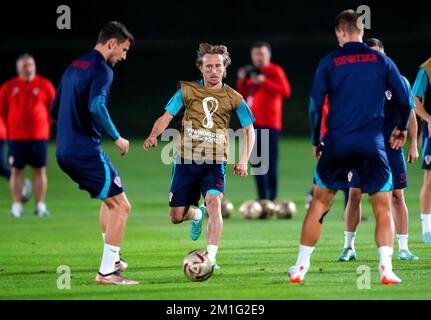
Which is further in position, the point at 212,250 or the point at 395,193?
the point at 395,193

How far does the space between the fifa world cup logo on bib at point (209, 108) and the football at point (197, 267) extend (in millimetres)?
1443

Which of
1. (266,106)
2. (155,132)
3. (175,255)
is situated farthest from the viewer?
(266,106)

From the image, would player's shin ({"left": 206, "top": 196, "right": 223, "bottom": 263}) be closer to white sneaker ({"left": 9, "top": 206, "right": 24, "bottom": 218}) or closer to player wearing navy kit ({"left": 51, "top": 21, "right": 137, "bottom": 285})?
player wearing navy kit ({"left": 51, "top": 21, "right": 137, "bottom": 285})

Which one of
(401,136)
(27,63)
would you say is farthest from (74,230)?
(401,136)

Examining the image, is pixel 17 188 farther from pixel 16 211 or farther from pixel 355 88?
pixel 355 88

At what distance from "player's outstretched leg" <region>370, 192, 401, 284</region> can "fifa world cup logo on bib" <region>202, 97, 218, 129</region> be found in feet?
6.33

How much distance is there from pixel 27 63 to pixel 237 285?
825cm

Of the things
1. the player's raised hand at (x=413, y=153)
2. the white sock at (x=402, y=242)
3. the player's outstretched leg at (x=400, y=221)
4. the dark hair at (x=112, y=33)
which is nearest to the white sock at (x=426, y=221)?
the player's outstretched leg at (x=400, y=221)

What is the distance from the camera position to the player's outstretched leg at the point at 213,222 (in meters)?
9.41

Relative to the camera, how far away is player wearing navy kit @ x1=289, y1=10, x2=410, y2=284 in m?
8.55

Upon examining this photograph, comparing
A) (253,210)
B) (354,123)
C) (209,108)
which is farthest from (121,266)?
(253,210)

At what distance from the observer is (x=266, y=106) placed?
643 inches

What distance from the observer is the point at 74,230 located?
45.7ft

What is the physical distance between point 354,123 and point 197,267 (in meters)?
1.90
